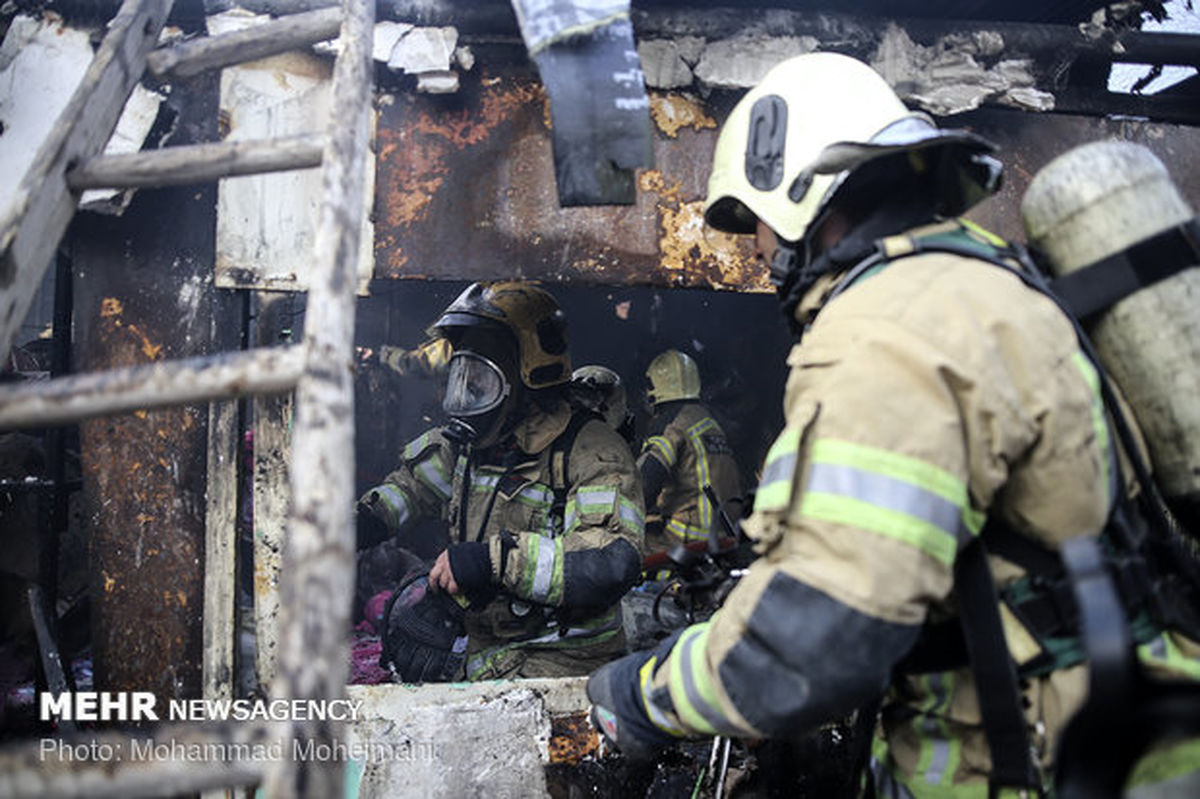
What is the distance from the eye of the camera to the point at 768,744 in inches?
92.9

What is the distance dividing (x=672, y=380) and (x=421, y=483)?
10.8 feet

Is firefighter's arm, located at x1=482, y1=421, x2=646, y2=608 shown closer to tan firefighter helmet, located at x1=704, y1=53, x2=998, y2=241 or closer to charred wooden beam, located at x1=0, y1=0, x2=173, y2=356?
tan firefighter helmet, located at x1=704, y1=53, x2=998, y2=241

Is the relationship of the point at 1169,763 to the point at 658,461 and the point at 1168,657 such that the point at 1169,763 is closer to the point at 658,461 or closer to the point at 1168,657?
the point at 1168,657

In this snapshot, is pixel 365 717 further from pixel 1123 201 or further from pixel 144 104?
pixel 1123 201

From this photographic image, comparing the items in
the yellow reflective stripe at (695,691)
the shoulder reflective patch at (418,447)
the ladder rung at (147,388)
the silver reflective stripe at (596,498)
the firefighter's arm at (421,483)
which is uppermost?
the ladder rung at (147,388)

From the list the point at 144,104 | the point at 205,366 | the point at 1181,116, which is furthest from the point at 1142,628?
the point at 144,104

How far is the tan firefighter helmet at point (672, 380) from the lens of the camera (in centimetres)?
673

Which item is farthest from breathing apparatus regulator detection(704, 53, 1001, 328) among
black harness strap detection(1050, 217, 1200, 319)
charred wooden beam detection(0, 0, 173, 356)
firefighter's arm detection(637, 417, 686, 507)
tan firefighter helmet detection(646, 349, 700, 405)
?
tan firefighter helmet detection(646, 349, 700, 405)

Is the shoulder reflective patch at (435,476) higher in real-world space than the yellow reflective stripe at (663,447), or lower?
higher

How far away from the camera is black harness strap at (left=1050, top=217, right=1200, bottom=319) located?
4.81ft

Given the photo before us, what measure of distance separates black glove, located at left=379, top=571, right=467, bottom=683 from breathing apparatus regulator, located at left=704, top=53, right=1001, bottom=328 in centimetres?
224

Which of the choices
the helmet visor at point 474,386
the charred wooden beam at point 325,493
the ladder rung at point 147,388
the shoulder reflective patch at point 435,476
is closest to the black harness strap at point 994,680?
the charred wooden beam at point 325,493

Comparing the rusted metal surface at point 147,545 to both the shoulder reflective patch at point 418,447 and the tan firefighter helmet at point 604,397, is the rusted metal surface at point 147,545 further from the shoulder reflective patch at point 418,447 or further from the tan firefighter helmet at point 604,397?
the tan firefighter helmet at point 604,397

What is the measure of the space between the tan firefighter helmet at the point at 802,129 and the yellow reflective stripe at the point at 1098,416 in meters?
0.60
